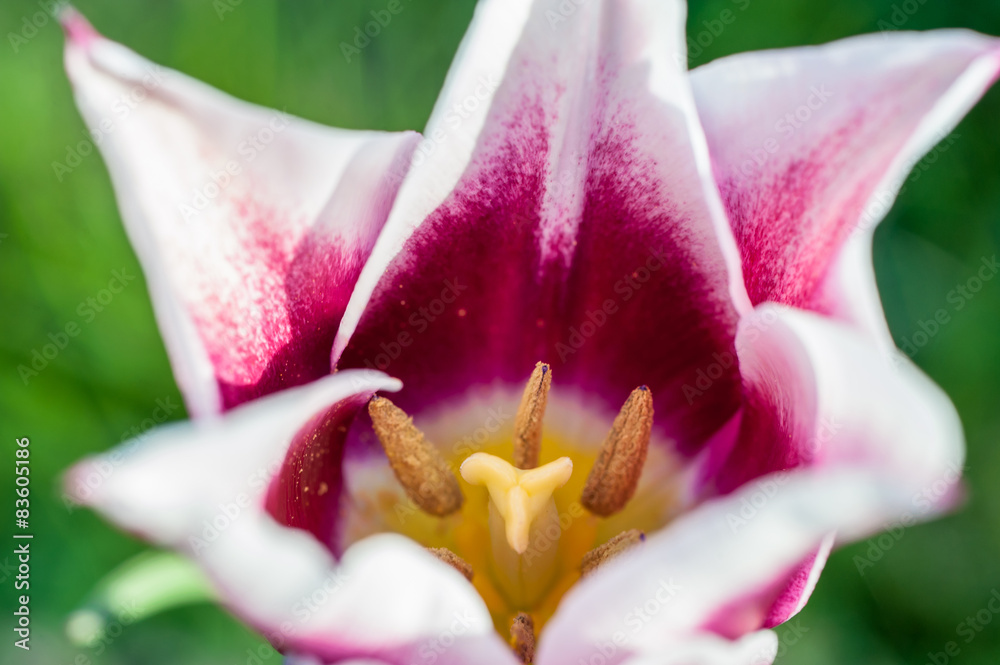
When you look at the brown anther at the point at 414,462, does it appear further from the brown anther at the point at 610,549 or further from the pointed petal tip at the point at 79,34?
the pointed petal tip at the point at 79,34

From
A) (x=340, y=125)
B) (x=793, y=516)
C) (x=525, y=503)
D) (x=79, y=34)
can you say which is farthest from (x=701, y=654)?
(x=340, y=125)

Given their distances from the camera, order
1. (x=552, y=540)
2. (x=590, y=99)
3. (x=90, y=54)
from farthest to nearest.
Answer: (x=552, y=540) → (x=590, y=99) → (x=90, y=54)

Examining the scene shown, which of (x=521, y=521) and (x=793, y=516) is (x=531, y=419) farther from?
(x=793, y=516)

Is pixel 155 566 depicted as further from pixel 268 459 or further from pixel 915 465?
pixel 915 465

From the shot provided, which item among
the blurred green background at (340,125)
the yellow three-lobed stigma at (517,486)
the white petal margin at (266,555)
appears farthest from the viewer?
the blurred green background at (340,125)

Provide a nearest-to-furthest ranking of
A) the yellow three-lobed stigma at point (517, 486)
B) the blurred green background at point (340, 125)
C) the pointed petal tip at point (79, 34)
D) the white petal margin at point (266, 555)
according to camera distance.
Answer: the white petal margin at point (266, 555) < the pointed petal tip at point (79, 34) < the yellow three-lobed stigma at point (517, 486) < the blurred green background at point (340, 125)

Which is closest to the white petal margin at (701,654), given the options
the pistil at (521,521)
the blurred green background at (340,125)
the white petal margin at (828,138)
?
the white petal margin at (828,138)

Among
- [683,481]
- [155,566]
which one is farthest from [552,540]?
[155,566]
